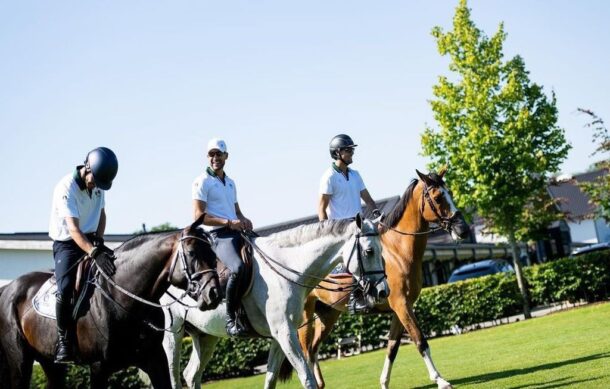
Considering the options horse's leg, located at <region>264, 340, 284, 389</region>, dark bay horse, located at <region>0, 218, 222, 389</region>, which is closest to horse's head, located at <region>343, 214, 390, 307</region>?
horse's leg, located at <region>264, 340, 284, 389</region>

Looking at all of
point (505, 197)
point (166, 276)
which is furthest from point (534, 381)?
point (505, 197)

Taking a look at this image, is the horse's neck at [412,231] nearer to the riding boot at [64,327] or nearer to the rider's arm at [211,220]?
the rider's arm at [211,220]

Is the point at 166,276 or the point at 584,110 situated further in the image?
the point at 584,110

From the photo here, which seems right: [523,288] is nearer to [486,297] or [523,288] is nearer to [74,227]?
[486,297]

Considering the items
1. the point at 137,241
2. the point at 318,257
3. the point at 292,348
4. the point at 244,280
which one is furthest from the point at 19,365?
the point at 318,257

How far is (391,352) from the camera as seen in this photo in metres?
12.6

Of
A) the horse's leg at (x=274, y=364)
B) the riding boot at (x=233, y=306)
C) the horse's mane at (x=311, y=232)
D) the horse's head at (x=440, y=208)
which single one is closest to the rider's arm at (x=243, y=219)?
the horse's mane at (x=311, y=232)

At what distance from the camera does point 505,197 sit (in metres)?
31.7

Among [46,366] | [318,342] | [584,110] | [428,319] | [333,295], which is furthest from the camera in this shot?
[584,110]

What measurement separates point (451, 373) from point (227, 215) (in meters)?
6.07

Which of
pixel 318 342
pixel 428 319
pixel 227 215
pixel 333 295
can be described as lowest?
pixel 428 319

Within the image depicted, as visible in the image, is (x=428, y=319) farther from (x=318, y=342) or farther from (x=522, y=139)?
(x=318, y=342)

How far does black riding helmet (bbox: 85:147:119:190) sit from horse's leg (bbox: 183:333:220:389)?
4.11 m

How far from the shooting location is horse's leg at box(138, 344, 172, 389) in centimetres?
856
